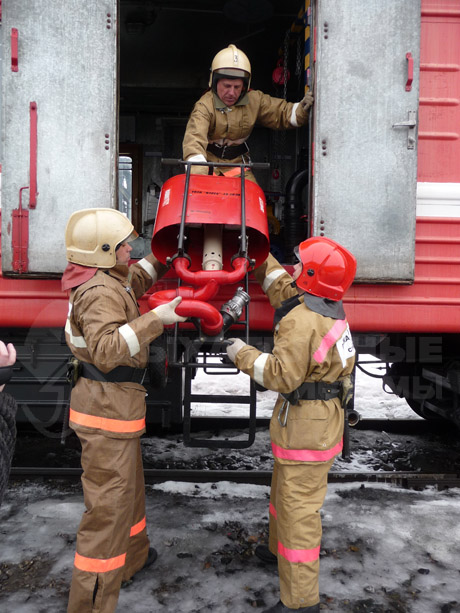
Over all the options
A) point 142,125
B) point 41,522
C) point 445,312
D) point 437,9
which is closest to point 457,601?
point 445,312

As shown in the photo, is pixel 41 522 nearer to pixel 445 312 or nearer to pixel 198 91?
pixel 445 312

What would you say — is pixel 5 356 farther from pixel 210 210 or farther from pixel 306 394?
pixel 210 210

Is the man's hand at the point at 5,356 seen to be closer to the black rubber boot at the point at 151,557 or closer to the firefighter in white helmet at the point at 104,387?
the firefighter in white helmet at the point at 104,387

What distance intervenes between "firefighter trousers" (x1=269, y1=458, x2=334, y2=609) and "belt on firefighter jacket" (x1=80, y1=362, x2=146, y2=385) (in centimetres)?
81

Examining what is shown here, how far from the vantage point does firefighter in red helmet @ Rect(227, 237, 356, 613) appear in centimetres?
212

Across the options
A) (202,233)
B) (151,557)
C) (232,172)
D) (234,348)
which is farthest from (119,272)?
(151,557)

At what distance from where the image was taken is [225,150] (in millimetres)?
3518

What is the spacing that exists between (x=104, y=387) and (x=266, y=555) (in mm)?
1315

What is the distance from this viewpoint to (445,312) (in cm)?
294

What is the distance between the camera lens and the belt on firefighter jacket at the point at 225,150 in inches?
138

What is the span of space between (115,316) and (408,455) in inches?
123

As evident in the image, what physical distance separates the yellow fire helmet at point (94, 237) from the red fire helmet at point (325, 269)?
0.85 metres

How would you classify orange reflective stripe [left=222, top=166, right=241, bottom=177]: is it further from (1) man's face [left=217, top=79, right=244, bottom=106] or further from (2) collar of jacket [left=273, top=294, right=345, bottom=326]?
(2) collar of jacket [left=273, top=294, right=345, bottom=326]

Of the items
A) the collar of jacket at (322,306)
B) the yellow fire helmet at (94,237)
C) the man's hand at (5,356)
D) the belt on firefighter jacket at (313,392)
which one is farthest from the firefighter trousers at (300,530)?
the man's hand at (5,356)
